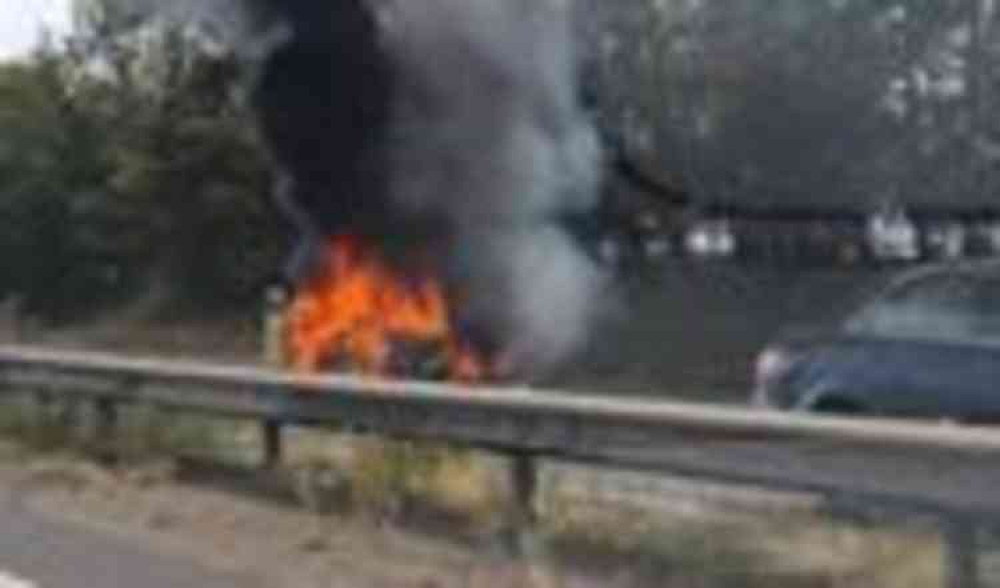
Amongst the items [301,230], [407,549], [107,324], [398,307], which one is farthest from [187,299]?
[407,549]

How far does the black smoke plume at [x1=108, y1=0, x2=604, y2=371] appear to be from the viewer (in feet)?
77.0

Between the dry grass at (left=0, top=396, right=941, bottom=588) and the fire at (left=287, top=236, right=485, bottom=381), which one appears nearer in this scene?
the dry grass at (left=0, top=396, right=941, bottom=588)

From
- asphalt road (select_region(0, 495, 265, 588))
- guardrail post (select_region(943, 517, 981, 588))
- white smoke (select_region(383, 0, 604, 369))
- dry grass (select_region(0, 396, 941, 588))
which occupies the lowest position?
asphalt road (select_region(0, 495, 265, 588))

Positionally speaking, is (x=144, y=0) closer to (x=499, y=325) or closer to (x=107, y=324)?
(x=499, y=325)

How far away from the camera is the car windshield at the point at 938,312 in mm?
14922

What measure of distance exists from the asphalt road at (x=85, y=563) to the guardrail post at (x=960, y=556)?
3552mm

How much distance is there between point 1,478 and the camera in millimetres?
18500

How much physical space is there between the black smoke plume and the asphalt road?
28.2 feet

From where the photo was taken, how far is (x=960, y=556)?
10984mm

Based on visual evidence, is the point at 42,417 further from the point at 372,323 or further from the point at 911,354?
the point at 911,354

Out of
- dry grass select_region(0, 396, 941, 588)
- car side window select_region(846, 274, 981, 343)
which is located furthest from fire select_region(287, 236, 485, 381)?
car side window select_region(846, 274, 981, 343)

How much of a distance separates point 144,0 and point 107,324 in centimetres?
2456

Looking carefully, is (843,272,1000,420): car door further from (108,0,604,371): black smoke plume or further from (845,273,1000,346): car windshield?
(108,0,604,371): black smoke plume

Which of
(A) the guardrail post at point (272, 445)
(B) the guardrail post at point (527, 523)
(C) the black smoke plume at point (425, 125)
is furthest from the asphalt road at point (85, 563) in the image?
(C) the black smoke plume at point (425, 125)
